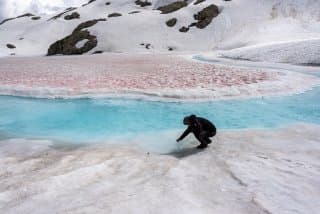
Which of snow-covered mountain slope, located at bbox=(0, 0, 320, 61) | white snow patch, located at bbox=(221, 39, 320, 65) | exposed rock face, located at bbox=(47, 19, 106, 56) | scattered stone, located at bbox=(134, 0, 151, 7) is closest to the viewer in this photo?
white snow patch, located at bbox=(221, 39, 320, 65)

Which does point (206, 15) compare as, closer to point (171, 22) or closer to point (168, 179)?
point (171, 22)

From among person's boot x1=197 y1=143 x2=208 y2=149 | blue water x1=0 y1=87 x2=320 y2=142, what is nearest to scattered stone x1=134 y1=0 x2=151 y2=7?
blue water x1=0 y1=87 x2=320 y2=142

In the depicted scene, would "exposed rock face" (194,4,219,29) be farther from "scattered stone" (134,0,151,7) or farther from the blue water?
the blue water

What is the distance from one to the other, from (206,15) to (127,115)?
246ft

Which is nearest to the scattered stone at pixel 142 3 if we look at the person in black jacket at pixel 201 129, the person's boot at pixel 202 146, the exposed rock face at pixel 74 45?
the exposed rock face at pixel 74 45

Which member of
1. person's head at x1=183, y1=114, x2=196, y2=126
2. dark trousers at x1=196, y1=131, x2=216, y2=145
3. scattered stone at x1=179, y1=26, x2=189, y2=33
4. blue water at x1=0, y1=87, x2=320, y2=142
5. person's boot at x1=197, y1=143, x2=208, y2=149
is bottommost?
blue water at x1=0, y1=87, x2=320, y2=142

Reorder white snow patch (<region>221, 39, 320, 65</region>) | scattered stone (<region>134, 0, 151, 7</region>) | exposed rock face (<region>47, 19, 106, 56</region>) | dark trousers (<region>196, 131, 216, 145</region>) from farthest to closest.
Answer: scattered stone (<region>134, 0, 151, 7</region>) → exposed rock face (<region>47, 19, 106, 56</region>) → white snow patch (<region>221, 39, 320, 65</region>) → dark trousers (<region>196, 131, 216, 145</region>)

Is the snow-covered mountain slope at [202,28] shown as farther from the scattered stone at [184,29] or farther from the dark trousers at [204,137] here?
the dark trousers at [204,137]

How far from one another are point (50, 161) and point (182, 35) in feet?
249

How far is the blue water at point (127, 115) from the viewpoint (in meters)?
12.4

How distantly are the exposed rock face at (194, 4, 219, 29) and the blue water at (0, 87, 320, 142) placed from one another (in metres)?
68.4

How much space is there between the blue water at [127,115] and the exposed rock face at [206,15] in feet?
224

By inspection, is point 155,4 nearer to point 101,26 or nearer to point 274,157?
point 101,26

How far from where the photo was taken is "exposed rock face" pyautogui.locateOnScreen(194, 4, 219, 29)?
8412 centimetres
